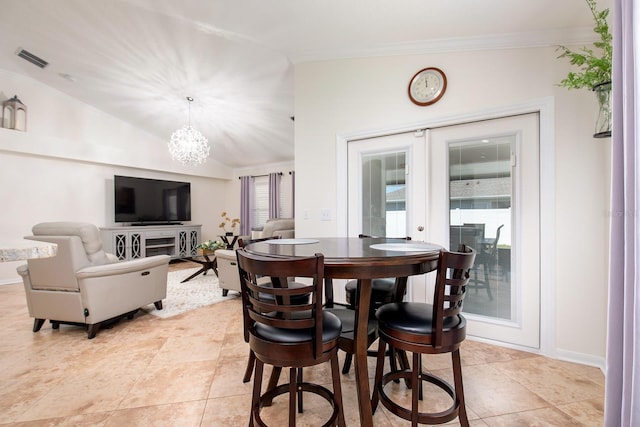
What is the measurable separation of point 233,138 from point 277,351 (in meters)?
5.50

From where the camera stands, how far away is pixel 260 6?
237 cm

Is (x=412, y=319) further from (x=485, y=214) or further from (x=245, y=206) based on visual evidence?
(x=245, y=206)

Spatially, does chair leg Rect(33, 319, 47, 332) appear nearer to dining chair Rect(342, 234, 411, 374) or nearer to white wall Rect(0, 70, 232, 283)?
white wall Rect(0, 70, 232, 283)

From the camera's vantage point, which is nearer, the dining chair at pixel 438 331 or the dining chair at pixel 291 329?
the dining chair at pixel 291 329

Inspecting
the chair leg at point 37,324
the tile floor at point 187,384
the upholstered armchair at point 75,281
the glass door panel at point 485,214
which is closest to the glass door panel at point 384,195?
the glass door panel at point 485,214

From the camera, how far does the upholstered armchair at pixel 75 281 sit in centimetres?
241

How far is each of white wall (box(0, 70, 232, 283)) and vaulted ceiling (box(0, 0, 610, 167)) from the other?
0.26 metres

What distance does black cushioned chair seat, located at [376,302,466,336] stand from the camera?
1.24 metres

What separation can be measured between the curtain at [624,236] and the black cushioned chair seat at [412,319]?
498 mm

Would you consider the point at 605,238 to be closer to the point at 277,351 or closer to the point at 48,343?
the point at 277,351

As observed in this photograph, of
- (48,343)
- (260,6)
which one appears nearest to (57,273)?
(48,343)

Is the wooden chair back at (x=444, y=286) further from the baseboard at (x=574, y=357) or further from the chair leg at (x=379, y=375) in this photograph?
the baseboard at (x=574, y=357)

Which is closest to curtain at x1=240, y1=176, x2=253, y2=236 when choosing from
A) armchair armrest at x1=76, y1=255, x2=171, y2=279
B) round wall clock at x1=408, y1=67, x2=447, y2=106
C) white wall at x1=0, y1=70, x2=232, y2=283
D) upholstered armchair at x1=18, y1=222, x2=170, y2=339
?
white wall at x1=0, y1=70, x2=232, y2=283

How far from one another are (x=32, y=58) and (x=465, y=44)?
18.5 feet
